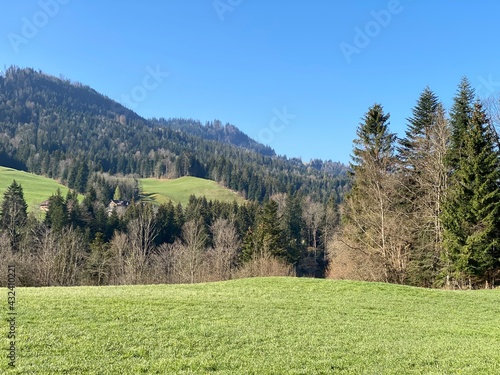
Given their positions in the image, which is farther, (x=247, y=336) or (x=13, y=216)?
(x=13, y=216)

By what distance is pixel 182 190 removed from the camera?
490ft

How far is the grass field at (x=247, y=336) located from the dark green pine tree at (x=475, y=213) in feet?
35.0

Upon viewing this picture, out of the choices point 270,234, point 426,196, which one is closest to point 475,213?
point 426,196

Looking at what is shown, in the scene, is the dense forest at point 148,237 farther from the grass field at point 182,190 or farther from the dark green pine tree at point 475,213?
the dark green pine tree at point 475,213

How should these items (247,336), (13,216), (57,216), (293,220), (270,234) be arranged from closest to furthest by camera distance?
(247,336) < (270,234) < (13,216) < (57,216) < (293,220)

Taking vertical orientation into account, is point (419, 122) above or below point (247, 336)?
above

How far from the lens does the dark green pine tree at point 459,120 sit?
3144 cm

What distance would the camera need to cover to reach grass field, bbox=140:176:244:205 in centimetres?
13738

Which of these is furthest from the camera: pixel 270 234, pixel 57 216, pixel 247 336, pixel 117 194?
pixel 117 194

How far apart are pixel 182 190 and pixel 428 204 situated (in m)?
123

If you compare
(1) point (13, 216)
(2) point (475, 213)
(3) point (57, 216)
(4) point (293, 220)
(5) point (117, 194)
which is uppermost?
(5) point (117, 194)

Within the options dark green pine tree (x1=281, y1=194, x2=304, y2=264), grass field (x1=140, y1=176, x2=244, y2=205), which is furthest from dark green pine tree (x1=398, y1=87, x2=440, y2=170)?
grass field (x1=140, y1=176, x2=244, y2=205)

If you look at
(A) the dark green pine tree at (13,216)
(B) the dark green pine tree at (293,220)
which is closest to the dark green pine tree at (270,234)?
(B) the dark green pine tree at (293,220)

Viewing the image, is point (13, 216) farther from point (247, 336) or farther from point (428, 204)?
point (247, 336)
